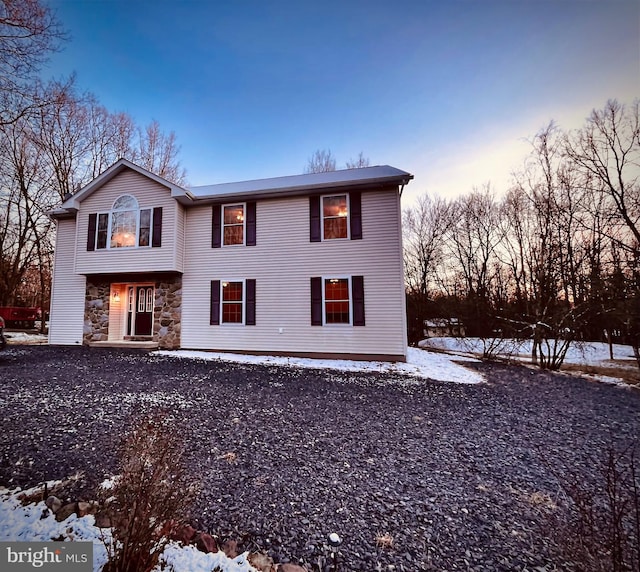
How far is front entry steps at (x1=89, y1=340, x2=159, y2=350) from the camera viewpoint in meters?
9.30

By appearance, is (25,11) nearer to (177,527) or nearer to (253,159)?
(177,527)

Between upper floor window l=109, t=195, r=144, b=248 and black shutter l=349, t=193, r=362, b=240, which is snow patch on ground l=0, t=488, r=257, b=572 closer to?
black shutter l=349, t=193, r=362, b=240

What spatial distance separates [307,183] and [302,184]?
0.19 m

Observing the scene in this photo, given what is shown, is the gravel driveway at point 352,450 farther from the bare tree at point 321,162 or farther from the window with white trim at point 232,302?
the bare tree at point 321,162

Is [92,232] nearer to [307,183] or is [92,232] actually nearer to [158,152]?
[307,183]

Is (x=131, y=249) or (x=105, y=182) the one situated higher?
(x=105, y=182)

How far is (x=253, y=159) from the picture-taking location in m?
15.6

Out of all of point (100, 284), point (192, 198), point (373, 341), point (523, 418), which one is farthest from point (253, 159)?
point (523, 418)

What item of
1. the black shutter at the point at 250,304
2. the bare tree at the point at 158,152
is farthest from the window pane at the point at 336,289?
the bare tree at the point at 158,152

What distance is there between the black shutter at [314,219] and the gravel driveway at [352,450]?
4366mm

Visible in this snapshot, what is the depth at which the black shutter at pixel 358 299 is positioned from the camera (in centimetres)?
832

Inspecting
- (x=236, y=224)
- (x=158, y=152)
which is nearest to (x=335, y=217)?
(x=236, y=224)

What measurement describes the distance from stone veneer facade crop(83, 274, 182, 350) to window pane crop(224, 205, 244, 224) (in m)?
2.47

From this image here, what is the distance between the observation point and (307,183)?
8922 millimetres
